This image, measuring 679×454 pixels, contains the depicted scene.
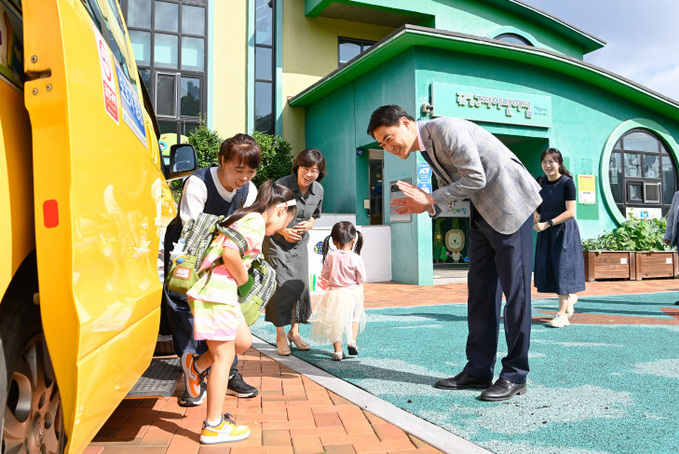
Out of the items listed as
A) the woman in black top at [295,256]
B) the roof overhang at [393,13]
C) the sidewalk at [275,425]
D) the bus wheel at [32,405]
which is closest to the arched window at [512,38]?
the roof overhang at [393,13]

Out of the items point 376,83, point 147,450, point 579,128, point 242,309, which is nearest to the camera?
point 147,450

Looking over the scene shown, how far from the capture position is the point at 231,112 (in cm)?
1590

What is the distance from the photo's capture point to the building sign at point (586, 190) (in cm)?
1337

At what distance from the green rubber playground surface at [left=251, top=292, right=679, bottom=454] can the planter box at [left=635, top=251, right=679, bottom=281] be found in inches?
236

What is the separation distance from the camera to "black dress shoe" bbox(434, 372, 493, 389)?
3537mm

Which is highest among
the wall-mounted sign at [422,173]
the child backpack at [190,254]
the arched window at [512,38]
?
the arched window at [512,38]

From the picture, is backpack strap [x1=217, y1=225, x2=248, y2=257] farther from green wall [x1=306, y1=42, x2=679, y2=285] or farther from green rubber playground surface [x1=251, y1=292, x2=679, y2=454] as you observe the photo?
green wall [x1=306, y1=42, x2=679, y2=285]

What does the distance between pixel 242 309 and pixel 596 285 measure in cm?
966

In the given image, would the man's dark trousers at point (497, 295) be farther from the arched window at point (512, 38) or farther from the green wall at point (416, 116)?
the arched window at point (512, 38)

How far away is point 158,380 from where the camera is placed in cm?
291

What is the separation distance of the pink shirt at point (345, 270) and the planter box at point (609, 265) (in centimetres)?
865

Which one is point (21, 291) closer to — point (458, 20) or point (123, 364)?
point (123, 364)

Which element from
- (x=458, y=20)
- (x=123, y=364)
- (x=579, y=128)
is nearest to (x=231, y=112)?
(x=458, y=20)

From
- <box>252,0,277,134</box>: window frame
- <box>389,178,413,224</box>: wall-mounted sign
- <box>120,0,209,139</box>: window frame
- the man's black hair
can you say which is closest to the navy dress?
the man's black hair
